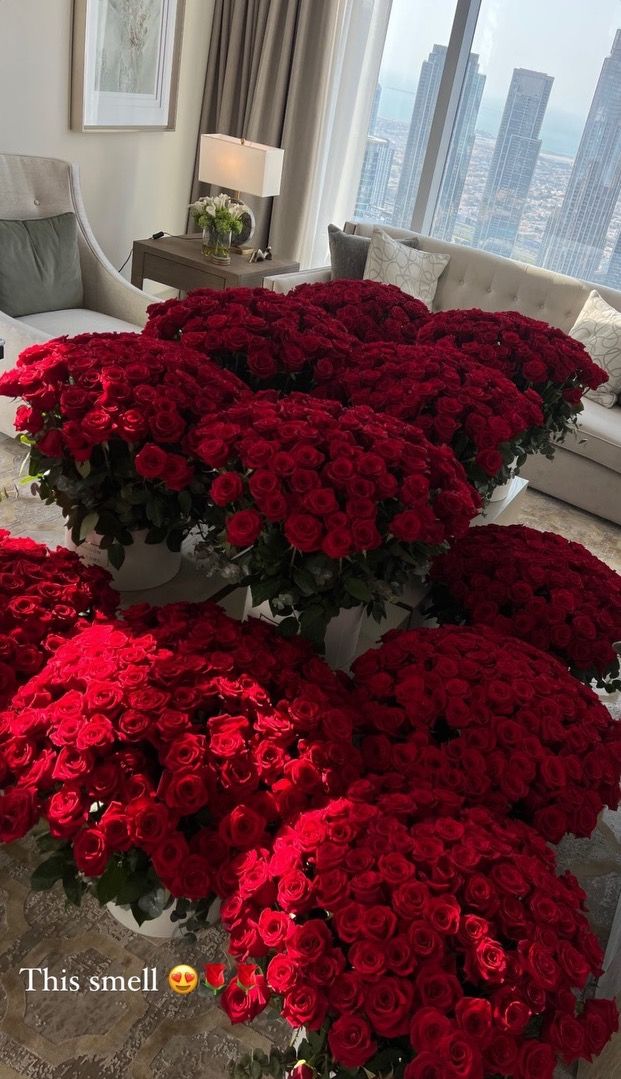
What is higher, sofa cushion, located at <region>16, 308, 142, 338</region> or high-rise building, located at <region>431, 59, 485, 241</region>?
high-rise building, located at <region>431, 59, 485, 241</region>

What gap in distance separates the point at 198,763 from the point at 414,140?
452 centimetres

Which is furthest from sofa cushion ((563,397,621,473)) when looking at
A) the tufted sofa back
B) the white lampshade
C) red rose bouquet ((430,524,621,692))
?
the white lampshade

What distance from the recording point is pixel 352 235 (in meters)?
4.20

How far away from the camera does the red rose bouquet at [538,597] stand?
1693mm

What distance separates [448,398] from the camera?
1.68 meters

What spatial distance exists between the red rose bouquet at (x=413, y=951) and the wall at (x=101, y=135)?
141 inches

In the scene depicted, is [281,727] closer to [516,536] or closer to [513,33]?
[516,536]

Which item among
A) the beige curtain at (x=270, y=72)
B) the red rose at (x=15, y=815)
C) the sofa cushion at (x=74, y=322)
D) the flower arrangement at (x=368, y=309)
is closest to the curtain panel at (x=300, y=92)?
the beige curtain at (x=270, y=72)

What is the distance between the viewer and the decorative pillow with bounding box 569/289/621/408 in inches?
146

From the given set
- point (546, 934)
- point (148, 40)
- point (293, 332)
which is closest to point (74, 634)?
point (293, 332)

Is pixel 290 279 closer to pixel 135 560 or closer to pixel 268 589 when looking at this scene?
pixel 135 560

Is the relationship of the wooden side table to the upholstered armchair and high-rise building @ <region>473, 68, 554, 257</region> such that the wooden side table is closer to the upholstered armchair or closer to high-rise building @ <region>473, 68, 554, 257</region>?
the upholstered armchair

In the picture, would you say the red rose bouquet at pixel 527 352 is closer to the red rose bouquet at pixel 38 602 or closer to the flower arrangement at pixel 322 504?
the flower arrangement at pixel 322 504

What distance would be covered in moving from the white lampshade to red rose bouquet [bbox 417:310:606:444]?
2286 millimetres
